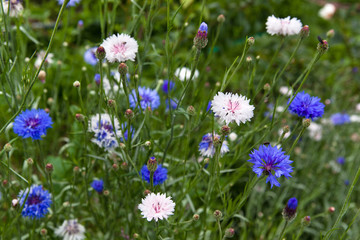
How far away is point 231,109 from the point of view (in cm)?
68

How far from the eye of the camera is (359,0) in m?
2.78

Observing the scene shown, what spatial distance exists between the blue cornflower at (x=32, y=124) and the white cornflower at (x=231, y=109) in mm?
358

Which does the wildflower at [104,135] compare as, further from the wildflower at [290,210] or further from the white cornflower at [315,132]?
the white cornflower at [315,132]

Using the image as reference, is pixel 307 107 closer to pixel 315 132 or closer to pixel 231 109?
pixel 231 109

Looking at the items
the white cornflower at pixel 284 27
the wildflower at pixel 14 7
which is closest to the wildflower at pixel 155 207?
the white cornflower at pixel 284 27

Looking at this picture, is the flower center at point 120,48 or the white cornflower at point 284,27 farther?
the white cornflower at point 284,27

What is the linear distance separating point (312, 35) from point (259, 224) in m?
1.49

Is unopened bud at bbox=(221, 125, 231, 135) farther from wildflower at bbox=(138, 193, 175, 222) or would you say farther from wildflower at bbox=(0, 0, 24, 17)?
wildflower at bbox=(0, 0, 24, 17)

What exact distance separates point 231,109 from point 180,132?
1.38 ft

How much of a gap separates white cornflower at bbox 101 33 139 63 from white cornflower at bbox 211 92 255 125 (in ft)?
0.58

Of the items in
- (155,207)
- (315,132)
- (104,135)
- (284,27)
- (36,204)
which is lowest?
(155,207)

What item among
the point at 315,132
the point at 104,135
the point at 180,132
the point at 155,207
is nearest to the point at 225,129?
the point at 155,207

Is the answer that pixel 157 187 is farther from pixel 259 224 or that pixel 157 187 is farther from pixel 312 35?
pixel 312 35

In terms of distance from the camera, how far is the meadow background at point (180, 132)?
840mm
